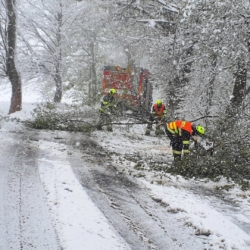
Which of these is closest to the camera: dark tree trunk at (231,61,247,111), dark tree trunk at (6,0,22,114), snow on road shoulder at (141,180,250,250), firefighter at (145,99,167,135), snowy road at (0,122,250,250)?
snowy road at (0,122,250,250)

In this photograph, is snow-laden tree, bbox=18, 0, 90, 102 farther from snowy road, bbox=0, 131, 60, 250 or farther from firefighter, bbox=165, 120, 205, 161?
snowy road, bbox=0, 131, 60, 250

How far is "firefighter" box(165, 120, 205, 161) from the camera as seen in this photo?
23.7ft

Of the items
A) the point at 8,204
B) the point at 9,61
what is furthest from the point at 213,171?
the point at 9,61

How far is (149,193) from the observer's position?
201 inches

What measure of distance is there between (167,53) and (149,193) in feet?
30.0

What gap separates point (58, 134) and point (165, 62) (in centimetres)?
595

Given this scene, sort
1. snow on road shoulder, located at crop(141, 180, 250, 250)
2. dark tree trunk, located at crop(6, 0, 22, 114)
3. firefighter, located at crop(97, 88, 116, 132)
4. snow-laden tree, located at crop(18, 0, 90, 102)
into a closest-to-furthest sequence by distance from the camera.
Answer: snow on road shoulder, located at crop(141, 180, 250, 250)
firefighter, located at crop(97, 88, 116, 132)
dark tree trunk, located at crop(6, 0, 22, 114)
snow-laden tree, located at crop(18, 0, 90, 102)

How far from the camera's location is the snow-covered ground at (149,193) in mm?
3557

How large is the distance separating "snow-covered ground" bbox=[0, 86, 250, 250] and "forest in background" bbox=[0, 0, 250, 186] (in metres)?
0.79

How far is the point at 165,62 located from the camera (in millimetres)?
13156

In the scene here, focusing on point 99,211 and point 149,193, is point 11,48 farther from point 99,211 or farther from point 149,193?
point 99,211

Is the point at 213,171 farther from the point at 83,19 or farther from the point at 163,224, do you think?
the point at 83,19

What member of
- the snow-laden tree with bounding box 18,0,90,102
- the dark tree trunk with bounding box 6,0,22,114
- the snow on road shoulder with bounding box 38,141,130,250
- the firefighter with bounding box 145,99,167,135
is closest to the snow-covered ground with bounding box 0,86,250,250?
the snow on road shoulder with bounding box 38,141,130,250

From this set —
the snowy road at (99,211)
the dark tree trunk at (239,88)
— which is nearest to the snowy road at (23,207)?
the snowy road at (99,211)
